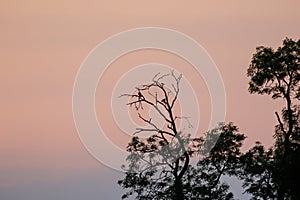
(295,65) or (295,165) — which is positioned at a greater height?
(295,65)

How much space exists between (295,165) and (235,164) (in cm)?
936

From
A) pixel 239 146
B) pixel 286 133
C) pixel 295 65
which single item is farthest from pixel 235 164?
pixel 295 65

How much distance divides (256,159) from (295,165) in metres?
7.14

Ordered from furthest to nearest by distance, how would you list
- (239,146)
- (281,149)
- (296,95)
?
(239,146) < (281,149) < (296,95)

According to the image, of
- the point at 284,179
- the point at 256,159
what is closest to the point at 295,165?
the point at 284,179

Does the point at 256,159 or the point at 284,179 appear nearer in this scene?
the point at 284,179

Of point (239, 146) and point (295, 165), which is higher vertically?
point (239, 146)

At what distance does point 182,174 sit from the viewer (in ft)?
239

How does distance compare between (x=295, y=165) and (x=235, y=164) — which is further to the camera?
(x=235, y=164)

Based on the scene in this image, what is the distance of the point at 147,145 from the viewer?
7412cm

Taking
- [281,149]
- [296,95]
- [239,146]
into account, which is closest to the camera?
[296,95]

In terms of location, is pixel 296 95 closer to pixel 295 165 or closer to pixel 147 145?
pixel 295 165

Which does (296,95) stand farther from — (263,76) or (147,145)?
(147,145)

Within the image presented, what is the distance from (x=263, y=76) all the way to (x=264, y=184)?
9794mm
